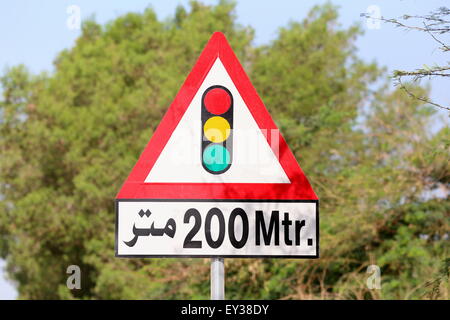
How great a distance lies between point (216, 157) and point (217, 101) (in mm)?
284

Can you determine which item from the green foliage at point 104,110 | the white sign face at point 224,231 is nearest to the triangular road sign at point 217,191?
the white sign face at point 224,231

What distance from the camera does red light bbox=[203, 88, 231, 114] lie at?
355cm

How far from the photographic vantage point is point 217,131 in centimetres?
349

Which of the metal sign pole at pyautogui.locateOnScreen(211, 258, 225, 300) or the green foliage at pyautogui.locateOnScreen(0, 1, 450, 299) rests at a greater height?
the green foliage at pyautogui.locateOnScreen(0, 1, 450, 299)

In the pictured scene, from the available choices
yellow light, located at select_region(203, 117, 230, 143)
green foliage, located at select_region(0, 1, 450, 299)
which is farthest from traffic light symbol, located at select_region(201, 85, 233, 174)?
green foliage, located at select_region(0, 1, 450, 299)

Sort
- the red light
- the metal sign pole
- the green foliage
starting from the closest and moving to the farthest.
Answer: the metal sign pole
the red light
the green foliage

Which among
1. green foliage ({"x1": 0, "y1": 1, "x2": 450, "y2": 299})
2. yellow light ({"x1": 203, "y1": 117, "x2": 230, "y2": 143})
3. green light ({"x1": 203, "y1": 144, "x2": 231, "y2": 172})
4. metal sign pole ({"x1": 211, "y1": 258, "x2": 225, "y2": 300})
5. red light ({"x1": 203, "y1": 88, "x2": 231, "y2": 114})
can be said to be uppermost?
green foliage ({"x1": 0, "y1": 1, "x2": 450, "y2": 299})

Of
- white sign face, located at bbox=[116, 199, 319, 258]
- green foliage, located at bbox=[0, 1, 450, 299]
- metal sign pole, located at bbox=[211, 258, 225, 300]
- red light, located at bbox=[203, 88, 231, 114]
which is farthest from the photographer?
green foliage, located at bbox=[0, 1, 450, 299]

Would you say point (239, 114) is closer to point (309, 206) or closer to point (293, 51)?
point (309, 206)

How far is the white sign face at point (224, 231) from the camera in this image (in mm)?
3418

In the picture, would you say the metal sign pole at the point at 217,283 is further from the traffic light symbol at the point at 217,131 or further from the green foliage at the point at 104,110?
the green foliage at the point at 104,110

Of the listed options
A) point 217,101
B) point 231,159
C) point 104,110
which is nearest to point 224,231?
point 231,159

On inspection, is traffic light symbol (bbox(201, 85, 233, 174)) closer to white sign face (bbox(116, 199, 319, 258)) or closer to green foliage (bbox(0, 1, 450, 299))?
white sign face (bbox(116, 199, 319, 258))
